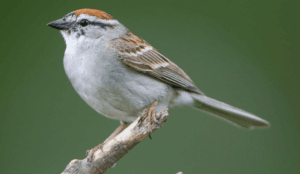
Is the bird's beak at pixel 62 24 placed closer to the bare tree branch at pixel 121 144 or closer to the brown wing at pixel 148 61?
the brown wing at pixel 148 61

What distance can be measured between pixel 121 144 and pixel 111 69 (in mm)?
361

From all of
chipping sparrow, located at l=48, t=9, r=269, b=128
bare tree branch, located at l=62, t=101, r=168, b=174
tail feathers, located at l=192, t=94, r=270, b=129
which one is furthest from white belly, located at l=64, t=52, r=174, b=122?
tail feathers, located at l=192, t=94, r=270, b=129

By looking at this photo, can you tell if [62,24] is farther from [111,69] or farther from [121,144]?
[121,144]

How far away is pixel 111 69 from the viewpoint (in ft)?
4.79

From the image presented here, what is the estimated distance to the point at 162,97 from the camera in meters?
1.61

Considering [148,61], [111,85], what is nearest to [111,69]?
[111,85]

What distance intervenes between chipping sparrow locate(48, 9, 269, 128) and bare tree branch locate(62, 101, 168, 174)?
160 millimetres

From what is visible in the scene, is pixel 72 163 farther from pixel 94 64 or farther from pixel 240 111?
pixel 240 111

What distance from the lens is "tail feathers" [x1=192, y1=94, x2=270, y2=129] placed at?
1785mm

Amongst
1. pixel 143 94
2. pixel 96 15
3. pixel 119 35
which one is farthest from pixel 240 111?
pixel 96 15

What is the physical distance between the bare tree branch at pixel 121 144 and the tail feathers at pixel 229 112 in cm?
52

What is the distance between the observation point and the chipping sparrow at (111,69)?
1452 mm

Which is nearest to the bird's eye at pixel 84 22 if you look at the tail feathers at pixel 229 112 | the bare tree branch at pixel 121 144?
the bare tree branch at pixel 121 144

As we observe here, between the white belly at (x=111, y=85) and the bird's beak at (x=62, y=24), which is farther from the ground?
the bird's beak at (x=62, y=24)
